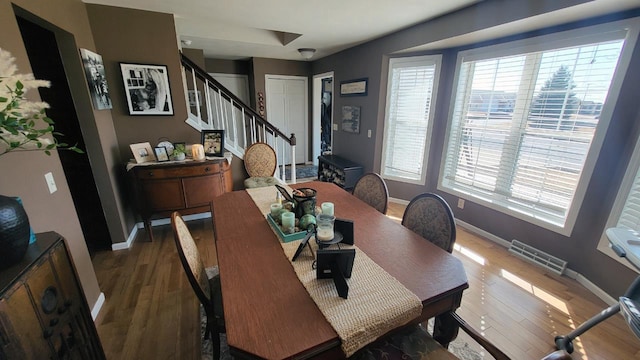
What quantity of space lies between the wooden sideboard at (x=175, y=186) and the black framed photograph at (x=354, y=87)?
7.81 feet

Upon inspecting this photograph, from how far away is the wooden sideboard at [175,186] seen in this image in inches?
103

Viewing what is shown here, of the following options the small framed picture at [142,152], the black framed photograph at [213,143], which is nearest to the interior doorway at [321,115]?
the black framed photograph at [213,143]

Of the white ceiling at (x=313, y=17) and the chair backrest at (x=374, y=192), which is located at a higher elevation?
the white ceiling at (x=313, y=17)

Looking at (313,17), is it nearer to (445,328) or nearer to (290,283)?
(290,283)

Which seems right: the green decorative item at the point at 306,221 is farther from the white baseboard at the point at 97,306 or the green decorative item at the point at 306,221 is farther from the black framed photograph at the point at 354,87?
the black framed photograph at the point at 354,87

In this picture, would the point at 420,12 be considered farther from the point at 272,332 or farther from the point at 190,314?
the point at 190,314

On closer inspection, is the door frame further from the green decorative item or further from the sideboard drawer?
the green decorative item

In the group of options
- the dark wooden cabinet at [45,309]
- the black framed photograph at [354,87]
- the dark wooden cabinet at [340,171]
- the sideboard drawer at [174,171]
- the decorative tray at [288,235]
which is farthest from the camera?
the dark wooden cabinet at [340,171]

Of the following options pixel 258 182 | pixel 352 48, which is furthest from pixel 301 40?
pixel 258 182

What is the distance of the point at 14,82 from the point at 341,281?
1.30 metres

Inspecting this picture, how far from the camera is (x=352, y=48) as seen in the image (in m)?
4.10

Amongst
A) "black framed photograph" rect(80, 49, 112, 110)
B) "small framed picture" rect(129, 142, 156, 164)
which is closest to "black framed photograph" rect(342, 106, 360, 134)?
"small framed picture" rect(129, 142, 156, 164)

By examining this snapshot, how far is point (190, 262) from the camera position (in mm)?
1174

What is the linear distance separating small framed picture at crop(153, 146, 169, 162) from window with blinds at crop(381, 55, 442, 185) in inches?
114
